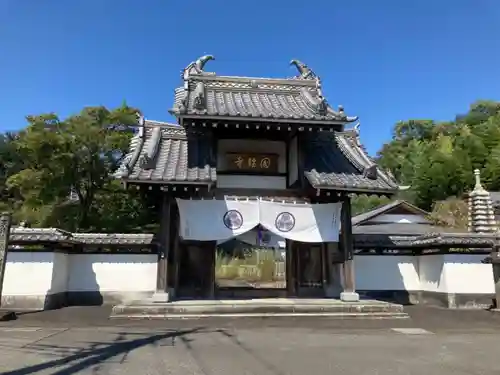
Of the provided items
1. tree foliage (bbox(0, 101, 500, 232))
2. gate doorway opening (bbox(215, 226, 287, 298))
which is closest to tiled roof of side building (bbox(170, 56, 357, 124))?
gate doorway opening (bbox(215, 226, 287, 298))

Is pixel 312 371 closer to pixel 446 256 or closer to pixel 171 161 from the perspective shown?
pixel 171 161

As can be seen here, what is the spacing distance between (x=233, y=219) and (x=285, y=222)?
1.43 metres

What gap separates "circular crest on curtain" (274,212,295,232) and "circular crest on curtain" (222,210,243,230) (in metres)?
0.99

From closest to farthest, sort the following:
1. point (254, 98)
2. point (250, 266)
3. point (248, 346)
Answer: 1. point (248, 346)
2. point (254, 98)
3. point (250, 266)

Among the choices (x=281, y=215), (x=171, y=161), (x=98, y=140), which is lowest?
(x=281, y=215)

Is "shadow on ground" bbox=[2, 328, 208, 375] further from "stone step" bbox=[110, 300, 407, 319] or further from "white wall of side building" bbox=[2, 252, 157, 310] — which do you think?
"white wall of side building" bbox=[2, 252, 157, 310]

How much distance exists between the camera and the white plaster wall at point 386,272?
12.6m

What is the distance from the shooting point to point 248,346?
6375 mm

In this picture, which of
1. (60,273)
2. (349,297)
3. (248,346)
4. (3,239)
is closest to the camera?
(248,346)

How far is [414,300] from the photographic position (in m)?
12.7

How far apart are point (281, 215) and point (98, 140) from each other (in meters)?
17.1

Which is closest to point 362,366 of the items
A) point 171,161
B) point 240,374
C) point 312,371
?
point 312,371

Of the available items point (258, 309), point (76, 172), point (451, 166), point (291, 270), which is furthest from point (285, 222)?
point (451, 166)

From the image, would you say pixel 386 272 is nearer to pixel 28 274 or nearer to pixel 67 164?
pixel 28 274
